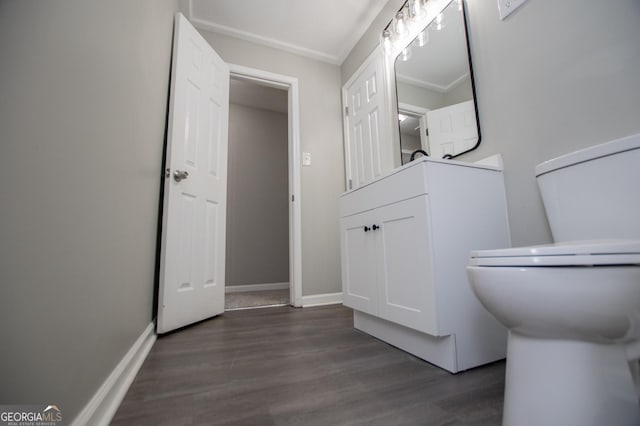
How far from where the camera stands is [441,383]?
87cm

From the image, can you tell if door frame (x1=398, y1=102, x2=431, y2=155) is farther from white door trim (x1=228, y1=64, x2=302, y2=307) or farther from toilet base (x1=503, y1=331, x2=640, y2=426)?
toilet base (x1=503, y1=331, x2=640, y2=426)

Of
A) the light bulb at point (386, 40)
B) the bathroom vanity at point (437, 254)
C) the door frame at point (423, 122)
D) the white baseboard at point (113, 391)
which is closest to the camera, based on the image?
the white baseboard at point (113, 391)

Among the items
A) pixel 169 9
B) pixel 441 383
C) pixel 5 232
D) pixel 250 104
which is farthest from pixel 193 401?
pixel 250 104

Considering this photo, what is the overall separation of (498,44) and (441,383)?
1442 millimetres

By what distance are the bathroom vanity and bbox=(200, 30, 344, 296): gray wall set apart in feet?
3.66

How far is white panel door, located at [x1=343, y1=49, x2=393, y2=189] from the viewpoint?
2.08m

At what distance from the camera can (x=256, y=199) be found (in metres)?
3.57

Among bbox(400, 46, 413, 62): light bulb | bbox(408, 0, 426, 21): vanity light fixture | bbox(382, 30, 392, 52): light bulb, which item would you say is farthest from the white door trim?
bbox(408, 0, 426, 21): vanity light fixture

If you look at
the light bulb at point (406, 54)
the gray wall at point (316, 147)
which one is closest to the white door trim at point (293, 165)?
the gray wall at point (316, 147)

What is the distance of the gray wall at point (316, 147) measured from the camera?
2348 mm

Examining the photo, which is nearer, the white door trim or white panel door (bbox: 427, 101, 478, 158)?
white panel door (bbox: 427, 101, 478, 158)

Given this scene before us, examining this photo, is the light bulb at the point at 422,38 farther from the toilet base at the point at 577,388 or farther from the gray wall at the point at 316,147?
the toilet base at the point at 577,388

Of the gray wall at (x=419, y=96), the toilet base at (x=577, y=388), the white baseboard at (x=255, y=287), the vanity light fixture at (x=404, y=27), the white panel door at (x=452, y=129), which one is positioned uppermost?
the vanity light fixture at (x=404, y=27)

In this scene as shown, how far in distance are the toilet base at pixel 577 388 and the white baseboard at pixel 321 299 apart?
178cm
